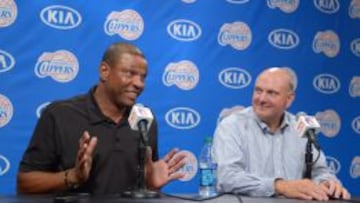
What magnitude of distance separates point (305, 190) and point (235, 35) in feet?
6.76

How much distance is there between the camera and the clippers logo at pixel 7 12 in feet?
11.8

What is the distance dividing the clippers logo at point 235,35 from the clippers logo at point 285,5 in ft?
0.93

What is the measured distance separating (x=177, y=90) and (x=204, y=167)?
1.60m

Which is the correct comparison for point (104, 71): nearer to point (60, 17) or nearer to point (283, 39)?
point (60, 17)

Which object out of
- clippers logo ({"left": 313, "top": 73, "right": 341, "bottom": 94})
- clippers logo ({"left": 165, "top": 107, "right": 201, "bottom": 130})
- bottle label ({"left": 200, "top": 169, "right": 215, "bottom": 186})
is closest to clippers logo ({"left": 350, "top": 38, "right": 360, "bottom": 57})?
clippers logo ({"left": 313, "top": 73, "right": 341, "bottom": 94})

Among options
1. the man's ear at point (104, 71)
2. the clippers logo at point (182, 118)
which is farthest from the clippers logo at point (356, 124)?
the man's ear at point (104, 71)

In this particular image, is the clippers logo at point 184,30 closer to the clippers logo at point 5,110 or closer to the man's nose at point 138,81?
the clippers logo at point 5,110

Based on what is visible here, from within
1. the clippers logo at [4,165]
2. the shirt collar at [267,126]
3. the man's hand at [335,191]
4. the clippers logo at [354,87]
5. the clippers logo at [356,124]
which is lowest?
the man's hand at [335,191]

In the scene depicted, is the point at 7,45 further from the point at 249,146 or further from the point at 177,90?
the point at 249,146

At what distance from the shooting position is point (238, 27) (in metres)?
4.23

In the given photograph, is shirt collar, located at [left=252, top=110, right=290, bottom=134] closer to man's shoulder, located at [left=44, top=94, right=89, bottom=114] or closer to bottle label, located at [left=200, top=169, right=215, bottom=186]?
bottle label, located at [left=200, top=169, right=215, bottom=186]

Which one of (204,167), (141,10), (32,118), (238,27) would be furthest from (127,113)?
(238,27)

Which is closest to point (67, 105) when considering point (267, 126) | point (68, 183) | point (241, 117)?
point (68, 183)

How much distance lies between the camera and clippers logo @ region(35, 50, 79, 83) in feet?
12.1
